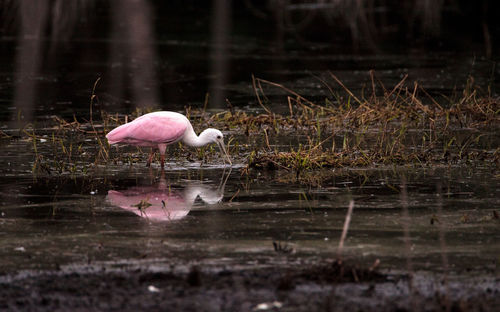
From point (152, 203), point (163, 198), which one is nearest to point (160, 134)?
point (163, 198)

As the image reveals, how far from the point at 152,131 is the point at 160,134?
9 centimetres

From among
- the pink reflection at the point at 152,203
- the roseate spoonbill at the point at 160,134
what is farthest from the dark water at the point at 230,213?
the roseate spoonbill at the point at 160,134

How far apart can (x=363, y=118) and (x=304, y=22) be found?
1566 cm

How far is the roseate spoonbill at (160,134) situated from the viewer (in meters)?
10.7

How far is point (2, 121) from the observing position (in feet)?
45.0

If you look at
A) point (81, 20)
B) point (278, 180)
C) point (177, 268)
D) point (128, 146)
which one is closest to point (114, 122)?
point (128, 146)

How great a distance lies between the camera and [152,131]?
423 inches

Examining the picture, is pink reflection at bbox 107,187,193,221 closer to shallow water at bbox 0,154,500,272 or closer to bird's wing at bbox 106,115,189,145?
shallow water at bbox 0,154,500,272

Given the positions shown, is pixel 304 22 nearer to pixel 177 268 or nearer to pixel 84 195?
pixel 84 195

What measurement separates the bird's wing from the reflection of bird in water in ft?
2.39

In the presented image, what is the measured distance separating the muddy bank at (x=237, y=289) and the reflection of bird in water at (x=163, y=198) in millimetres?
1672

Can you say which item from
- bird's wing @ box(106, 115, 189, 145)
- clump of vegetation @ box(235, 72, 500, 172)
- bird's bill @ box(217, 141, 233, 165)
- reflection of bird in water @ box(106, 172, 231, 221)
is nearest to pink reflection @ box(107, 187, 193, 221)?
reflection of bird in water @ box(106, 172, 231, 221)

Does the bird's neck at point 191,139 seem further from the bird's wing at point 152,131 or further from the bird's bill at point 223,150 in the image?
the bird's bill at point 223,150

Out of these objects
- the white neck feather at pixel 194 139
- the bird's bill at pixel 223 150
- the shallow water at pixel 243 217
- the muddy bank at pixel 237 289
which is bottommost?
the muddy bank at pixel 237 289
